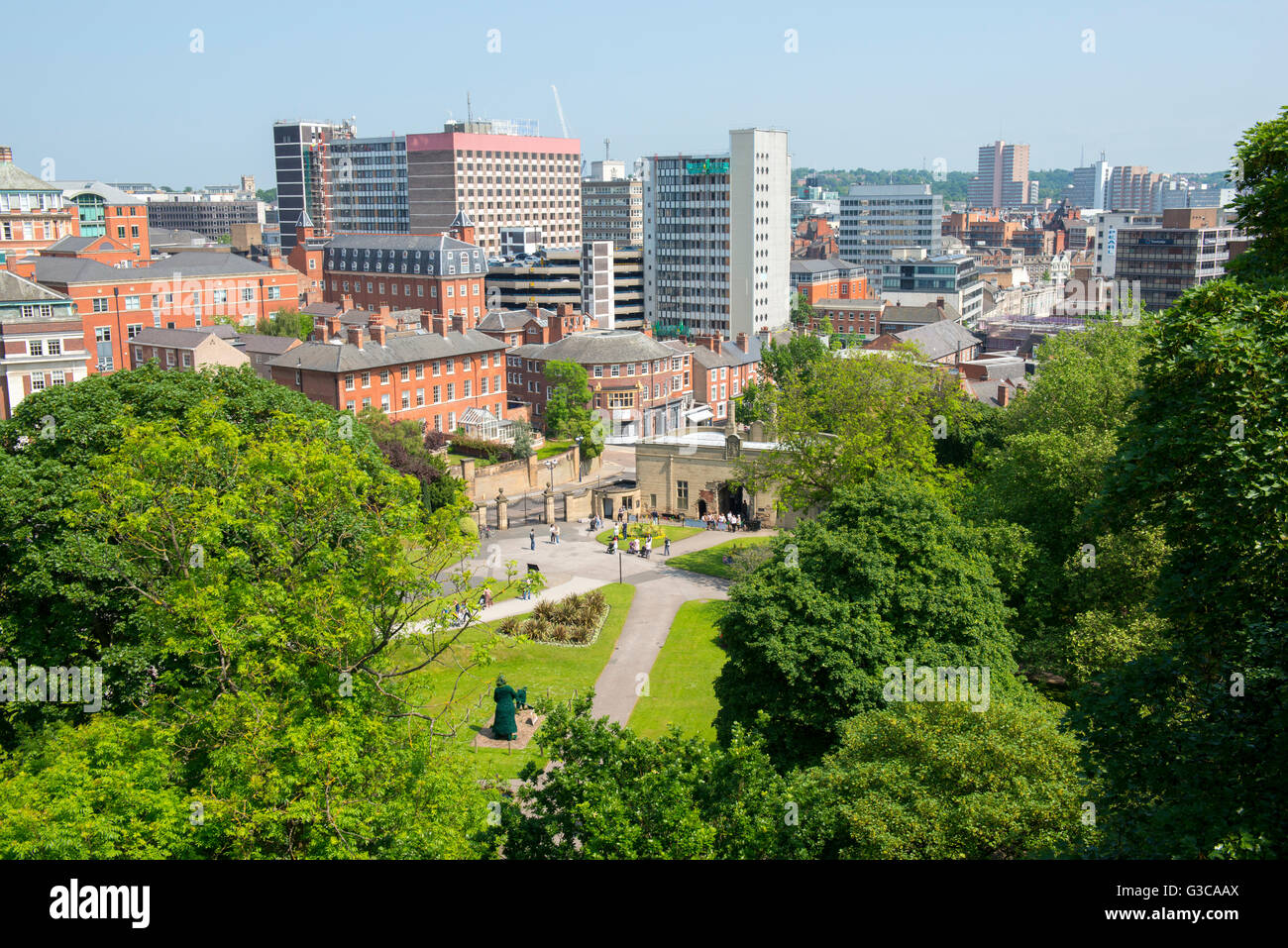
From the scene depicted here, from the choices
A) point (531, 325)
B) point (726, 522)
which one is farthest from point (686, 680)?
point (531, 325)

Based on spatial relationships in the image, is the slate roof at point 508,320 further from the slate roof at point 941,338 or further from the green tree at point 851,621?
the green tree at point 851,621

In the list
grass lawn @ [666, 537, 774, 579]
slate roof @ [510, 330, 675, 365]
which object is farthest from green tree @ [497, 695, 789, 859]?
slate roof @ [510, 330, 675, 365]

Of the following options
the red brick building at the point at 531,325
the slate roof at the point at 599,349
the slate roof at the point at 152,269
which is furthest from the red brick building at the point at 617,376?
the slate roof at the point at 152,269

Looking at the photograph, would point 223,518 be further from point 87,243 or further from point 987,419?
point 87,243

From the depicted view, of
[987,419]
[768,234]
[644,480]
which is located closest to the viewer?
[987,419]

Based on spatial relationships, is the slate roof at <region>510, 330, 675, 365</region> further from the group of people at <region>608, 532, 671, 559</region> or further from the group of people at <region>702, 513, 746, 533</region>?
the group of people at <region>608, 532, 671, 559</region>
